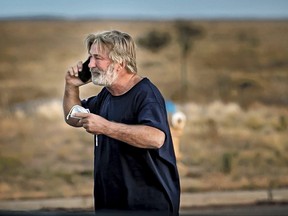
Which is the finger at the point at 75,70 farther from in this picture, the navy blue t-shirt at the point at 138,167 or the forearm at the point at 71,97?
the navy blue t-shirt at the point at 138,167

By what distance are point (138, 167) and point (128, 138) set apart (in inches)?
7.4

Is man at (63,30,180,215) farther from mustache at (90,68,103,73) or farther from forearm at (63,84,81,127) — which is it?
forearm at (63,84,81,127)

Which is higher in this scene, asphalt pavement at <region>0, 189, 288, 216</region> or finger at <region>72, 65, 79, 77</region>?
finger at <region>72, 65, 79, 77</region>

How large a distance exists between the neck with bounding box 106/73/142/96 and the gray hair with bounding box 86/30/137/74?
0.05 m

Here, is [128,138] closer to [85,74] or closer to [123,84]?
[123,84]

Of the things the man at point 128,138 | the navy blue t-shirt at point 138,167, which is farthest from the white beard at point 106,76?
the navy blue t-shirt at point 138,167

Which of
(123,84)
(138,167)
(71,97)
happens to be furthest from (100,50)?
(138,167)

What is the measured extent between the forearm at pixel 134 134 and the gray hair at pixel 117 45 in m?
0.36

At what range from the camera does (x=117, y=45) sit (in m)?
4.31

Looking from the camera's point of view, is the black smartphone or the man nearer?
the man

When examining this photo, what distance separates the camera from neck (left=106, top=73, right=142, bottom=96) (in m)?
4.41

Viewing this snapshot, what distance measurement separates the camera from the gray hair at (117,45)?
14.2 feet

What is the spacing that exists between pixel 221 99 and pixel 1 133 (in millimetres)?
7085

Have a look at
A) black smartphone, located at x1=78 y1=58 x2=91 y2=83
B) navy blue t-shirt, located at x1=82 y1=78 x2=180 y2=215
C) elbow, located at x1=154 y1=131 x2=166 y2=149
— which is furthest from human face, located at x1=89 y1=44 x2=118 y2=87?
elbow, located at x1=154 y1=131 x2=166 y2=149
